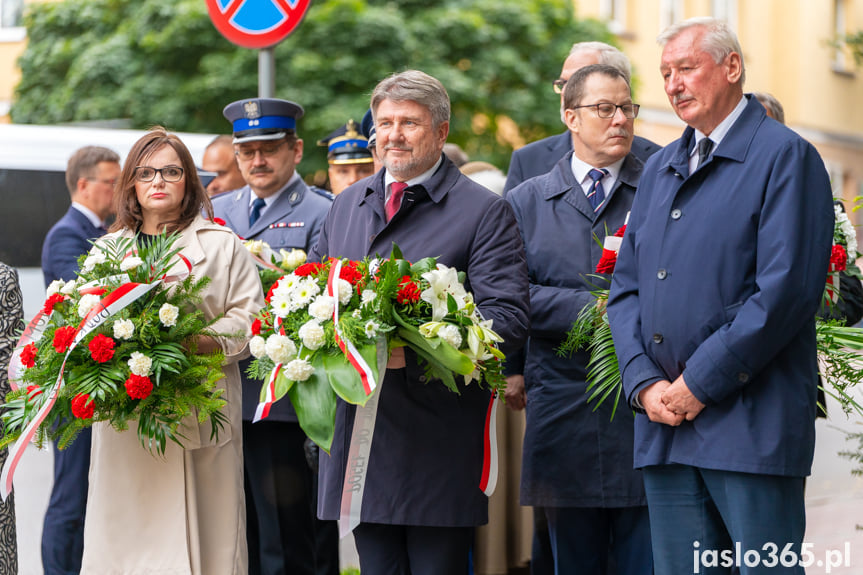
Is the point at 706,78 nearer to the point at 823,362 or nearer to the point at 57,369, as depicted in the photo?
the point at 823,362

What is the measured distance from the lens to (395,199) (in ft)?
13.4

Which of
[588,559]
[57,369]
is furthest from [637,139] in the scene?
[57,369]

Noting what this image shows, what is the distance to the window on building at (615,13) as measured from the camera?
977 inches

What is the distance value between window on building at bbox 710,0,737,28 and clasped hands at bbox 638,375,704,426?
82.8ft

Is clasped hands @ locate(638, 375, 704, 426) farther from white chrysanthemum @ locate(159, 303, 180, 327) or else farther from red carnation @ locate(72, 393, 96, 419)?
red carnation @ locate(72, 393, 96, 419)

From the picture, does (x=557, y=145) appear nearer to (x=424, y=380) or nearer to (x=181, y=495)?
(x=424, y=380)

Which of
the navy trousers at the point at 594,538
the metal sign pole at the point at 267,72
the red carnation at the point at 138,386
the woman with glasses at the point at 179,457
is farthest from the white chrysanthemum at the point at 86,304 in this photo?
the metal sign pole at the point at 267,72

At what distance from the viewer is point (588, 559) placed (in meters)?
4.54

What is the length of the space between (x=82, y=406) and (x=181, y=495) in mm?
623

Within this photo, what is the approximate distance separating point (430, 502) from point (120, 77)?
15937 millimetres

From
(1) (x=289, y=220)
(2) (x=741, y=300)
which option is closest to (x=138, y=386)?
(1) (x=289, y=220)

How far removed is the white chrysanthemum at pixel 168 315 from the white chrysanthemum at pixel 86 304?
219 millimetres

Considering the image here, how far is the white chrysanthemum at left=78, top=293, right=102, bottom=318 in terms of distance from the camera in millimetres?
3873

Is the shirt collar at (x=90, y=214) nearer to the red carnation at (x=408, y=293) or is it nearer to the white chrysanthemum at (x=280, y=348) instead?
the white chrysanthemum at (x=280, y=348)
